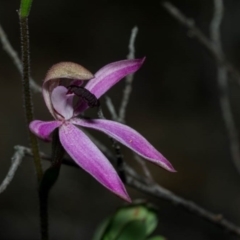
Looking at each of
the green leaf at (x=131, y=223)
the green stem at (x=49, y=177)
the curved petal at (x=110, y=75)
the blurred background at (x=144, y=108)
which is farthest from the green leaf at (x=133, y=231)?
the blurred background at (x=144, y=108)

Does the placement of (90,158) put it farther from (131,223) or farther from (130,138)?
(131,223)

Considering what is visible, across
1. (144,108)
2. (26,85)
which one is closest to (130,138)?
(26,85)

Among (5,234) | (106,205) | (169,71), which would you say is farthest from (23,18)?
(169,71)

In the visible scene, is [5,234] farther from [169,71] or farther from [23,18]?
[23,18]

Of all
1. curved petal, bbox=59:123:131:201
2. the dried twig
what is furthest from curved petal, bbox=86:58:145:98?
the dried twig

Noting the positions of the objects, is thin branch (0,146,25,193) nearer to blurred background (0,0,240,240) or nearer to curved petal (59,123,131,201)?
curved petal (59,123,131,201)

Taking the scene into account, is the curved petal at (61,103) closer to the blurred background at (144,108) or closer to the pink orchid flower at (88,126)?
the pink orchid flower at (88,126)
